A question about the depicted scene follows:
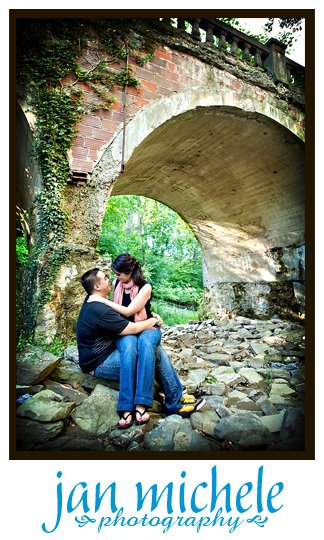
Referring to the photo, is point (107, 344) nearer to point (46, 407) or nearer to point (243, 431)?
point (46, 407)

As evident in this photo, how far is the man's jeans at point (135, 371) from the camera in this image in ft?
7.25

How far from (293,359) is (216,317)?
127 inches

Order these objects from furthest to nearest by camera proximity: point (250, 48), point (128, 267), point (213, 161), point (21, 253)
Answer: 1. point (213, 161)
2. point (250, 48)
3. point (21, 253)
4. point (128, 267)

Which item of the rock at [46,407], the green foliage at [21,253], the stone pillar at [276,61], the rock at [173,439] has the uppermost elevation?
the stone pillar at [276,61]

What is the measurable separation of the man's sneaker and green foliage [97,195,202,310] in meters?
8.14

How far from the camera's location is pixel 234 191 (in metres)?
6.27

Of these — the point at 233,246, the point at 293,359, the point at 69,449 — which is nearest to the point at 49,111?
the point at 69,449

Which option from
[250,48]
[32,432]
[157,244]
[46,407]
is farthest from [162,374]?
[157,244]

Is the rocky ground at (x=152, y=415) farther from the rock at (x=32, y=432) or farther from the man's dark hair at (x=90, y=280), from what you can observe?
the man's dark hair at (x=90, y=280)

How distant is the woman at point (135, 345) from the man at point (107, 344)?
4cm

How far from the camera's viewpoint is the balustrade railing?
444 centimetres

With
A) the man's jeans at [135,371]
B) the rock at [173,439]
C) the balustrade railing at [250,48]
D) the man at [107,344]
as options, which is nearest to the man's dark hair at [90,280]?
the man at [107,344]

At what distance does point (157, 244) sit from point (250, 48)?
30.1 feet

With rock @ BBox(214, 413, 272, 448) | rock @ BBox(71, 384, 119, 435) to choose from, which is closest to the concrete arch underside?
rock @ BBox(71, 384, 119, 435)
